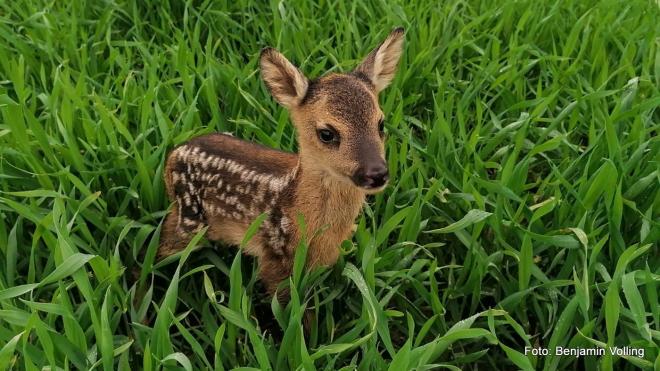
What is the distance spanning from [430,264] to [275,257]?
597 millimetres

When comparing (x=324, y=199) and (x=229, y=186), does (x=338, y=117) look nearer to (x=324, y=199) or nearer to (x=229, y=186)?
(x=324, y=199)

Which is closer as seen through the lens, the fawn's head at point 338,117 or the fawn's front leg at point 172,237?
the fawn's head at point 338,117

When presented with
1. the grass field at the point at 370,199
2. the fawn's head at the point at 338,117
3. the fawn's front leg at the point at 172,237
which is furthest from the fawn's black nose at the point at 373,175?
the fawn's front leg at the point at 172,237

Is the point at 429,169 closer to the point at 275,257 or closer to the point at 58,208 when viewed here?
the point at 275,257

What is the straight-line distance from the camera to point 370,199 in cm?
308

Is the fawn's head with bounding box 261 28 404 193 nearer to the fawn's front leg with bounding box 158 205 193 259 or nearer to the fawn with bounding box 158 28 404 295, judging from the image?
the fawn with bounding box 158 28 404 295

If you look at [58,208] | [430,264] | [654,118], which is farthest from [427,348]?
[654,118]

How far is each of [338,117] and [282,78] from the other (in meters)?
0.28

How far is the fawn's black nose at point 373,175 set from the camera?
229 cm

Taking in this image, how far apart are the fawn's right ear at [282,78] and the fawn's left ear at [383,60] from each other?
0.25 m

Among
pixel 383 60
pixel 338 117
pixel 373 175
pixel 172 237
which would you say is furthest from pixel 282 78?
pixel 172 237

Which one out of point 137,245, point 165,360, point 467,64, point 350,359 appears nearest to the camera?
point 165,360

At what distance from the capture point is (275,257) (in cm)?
258

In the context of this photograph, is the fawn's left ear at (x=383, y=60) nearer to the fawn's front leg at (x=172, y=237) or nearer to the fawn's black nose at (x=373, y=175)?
the fawn's black nose at (x=373, y=175)
